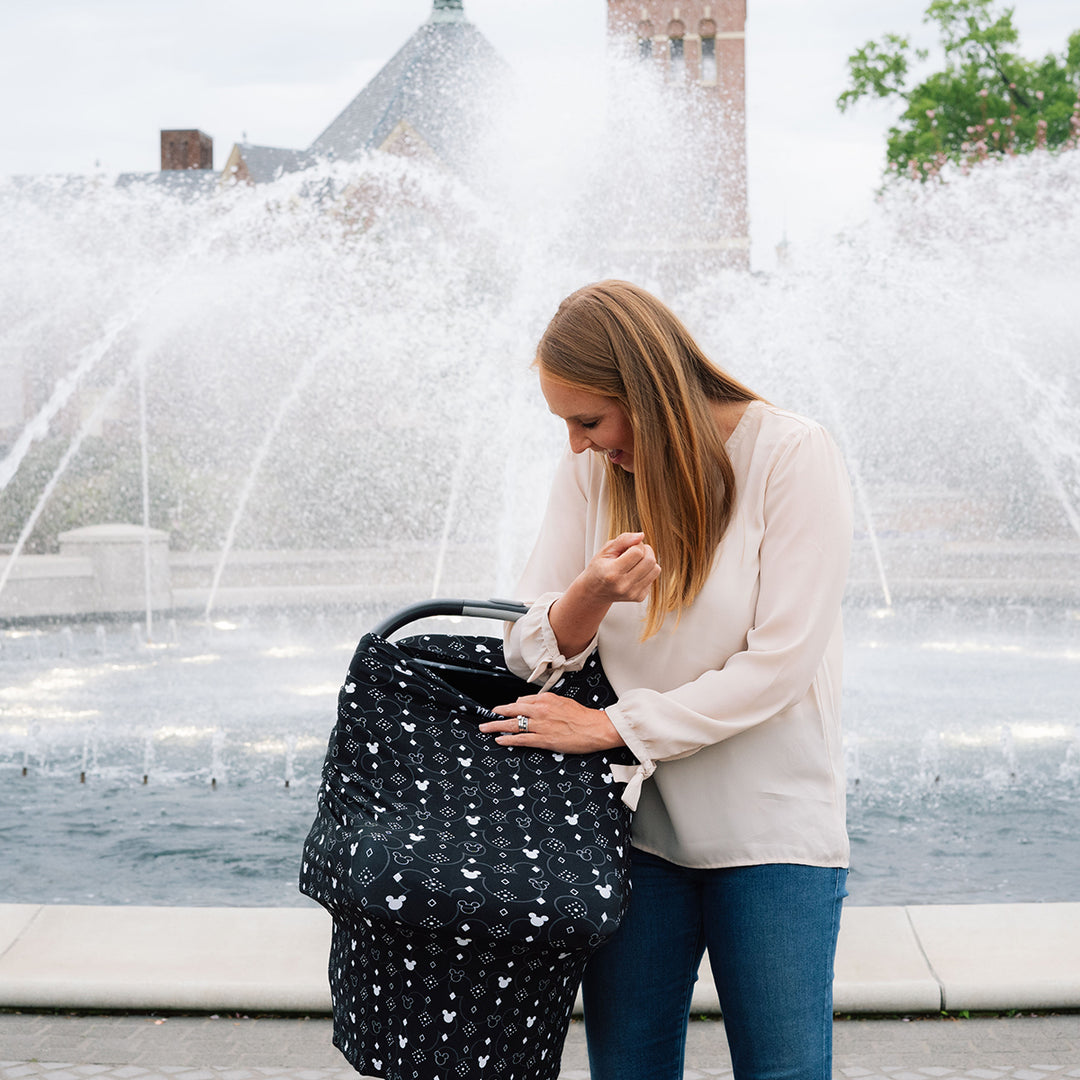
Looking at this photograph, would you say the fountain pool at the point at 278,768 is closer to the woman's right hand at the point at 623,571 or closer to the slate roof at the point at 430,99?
the woman's right hand at the point at 623,571

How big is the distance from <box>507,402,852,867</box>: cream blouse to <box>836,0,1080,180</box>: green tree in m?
26.1

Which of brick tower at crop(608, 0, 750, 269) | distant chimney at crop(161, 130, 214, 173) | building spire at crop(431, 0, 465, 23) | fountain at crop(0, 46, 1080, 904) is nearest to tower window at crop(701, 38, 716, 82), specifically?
brick tower at crop(608, 0, 750, 269)

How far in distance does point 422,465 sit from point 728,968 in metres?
22.1

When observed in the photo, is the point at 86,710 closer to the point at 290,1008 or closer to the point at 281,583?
the point at 290,1008

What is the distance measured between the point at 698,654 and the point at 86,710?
23.3ft

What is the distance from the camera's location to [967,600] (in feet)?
45.5

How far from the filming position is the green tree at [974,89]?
26.6m

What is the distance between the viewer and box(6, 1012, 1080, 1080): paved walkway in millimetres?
3125

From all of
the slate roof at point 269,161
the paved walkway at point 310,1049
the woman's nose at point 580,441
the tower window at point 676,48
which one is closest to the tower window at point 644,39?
the tower window at point 676,48

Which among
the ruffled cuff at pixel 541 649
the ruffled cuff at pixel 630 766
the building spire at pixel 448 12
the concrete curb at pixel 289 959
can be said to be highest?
the building spire at pixel 448 12

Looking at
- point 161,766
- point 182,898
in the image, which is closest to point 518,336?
point 161,766

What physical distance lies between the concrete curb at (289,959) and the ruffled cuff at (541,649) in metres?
1.85

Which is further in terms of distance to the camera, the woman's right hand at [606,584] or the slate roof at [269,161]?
the slate roof at [269,161]

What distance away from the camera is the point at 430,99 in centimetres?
3756
